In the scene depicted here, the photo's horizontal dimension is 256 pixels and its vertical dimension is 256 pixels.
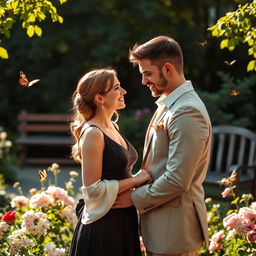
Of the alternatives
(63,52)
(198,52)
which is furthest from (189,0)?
(63,52)

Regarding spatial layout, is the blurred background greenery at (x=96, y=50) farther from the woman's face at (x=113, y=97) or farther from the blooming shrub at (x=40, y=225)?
the woman's face at (x=113, y=97)

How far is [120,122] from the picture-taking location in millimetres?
10922

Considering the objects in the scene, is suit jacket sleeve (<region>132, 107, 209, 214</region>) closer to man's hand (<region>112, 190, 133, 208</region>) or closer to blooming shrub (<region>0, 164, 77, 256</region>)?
man's hand (<region>112, 190, 133, 208</region>)

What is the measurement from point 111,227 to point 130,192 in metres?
0.24

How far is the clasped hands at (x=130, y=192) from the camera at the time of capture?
10.7ft

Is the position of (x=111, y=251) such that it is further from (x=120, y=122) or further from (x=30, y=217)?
(x=120, y=122)

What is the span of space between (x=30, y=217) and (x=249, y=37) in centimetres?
197

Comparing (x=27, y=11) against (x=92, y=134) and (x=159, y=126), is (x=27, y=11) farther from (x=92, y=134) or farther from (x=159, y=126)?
(x=159, y=126)

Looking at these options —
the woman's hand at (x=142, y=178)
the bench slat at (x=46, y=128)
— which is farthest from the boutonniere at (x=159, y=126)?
the bench slat at (x=46, y=128)

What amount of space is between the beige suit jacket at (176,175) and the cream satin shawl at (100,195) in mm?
134

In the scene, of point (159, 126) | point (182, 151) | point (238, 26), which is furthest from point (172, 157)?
point (238, 26)

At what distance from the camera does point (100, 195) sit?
3.25 meters

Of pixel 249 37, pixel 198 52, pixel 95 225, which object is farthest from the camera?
pixel 198 52

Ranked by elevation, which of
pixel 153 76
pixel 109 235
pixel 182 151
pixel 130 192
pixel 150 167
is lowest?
pixel 109 235
